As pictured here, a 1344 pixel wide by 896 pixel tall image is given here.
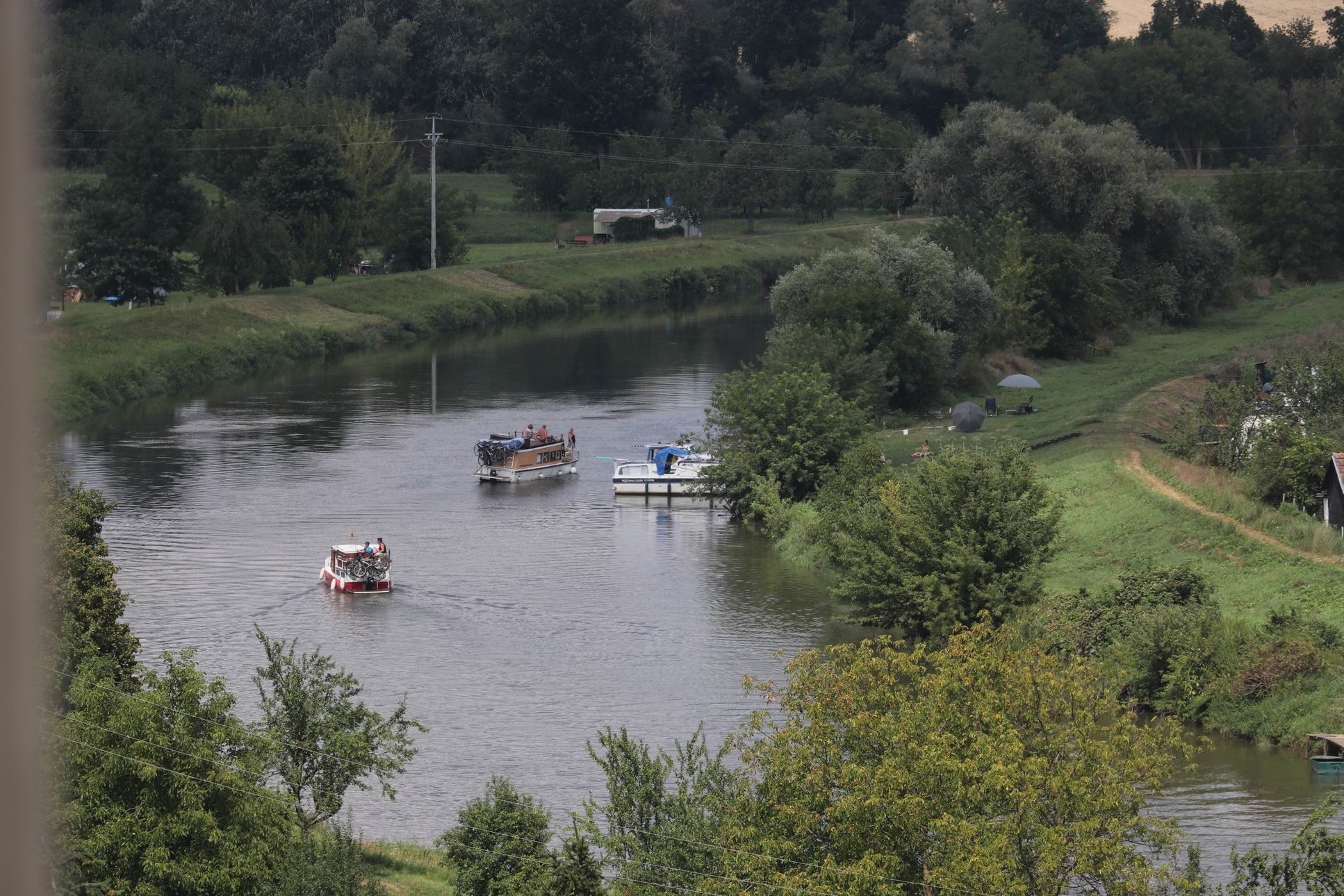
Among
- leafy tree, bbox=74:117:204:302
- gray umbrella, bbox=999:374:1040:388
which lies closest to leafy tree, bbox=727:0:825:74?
leafy tree, bbox=74:117:204:302

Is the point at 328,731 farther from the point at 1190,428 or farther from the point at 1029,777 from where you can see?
the point at 1190,428

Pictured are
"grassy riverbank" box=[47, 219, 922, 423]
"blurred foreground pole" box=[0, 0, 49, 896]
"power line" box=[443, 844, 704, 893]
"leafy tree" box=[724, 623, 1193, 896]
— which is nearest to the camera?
"blurred foreground pole" box=[0, 0, 49, 896]

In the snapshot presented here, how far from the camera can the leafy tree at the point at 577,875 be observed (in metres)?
21.1

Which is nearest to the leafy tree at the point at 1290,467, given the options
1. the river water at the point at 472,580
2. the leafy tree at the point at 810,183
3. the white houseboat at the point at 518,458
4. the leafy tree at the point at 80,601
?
the river water at the point at 472,580

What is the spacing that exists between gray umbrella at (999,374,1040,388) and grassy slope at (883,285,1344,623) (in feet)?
2.08

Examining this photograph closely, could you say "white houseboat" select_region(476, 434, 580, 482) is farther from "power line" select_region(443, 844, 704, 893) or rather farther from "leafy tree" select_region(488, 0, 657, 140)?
"leafy tree" select_region(488, 0, 657, 140)

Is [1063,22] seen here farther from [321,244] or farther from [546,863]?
[546,863]

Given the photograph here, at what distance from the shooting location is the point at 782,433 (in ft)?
168

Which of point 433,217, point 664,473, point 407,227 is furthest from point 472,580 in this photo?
point 407,227

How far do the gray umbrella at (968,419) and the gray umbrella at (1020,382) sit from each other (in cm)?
773

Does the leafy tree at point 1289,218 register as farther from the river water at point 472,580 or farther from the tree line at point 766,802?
the tree line at point 766,802

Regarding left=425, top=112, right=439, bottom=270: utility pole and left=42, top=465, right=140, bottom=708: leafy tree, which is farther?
left=425, top=112, right=439, bottom=270: utility pole

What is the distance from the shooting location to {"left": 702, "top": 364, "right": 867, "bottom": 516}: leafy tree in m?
50.8

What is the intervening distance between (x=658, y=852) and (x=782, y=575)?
2398cm
